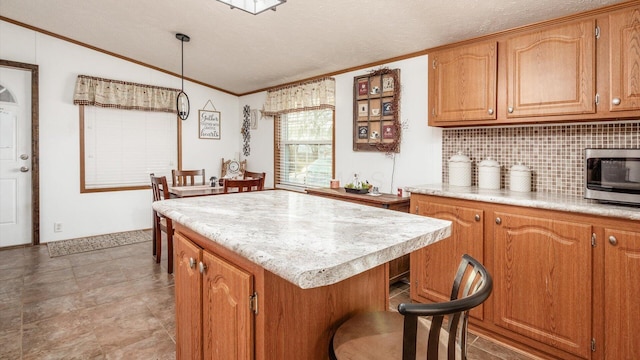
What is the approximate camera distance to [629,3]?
6.62ft

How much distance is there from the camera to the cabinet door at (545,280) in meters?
1.81

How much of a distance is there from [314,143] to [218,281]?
133 inches

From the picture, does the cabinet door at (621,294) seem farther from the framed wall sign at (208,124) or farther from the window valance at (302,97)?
the framed wall sign at (208,124)

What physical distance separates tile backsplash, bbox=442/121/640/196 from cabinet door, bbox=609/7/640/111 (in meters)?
0.38

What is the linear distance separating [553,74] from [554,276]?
3.95 ft

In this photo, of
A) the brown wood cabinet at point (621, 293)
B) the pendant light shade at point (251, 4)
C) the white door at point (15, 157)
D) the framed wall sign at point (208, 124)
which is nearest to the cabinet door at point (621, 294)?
the brown wood cabinet at point (621, 293)

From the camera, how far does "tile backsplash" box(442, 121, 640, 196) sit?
2.20 m

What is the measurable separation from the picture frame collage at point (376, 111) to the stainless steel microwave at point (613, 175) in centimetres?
169

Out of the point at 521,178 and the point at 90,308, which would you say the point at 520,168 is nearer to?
the point at 521,178

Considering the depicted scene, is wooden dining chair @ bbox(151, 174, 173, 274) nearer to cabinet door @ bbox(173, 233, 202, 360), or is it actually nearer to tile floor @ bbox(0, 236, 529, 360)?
tile floor @ bbox(0, 236, 529, 360)

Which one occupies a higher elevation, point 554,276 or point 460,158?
point 460,158

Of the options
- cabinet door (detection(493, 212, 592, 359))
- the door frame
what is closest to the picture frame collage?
cabinet door (detection(493, 212, 592, 359))

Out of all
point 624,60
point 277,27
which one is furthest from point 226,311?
point 277,27

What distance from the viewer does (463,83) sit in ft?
8.24
